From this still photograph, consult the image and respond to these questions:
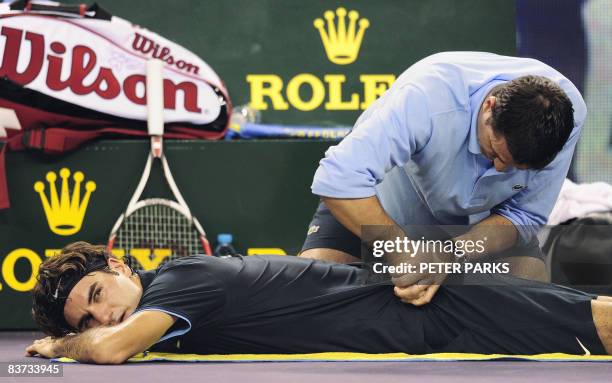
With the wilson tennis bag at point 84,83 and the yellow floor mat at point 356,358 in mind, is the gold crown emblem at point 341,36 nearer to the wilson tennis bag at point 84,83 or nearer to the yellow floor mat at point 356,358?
the wilson tennis bag at point 84,83

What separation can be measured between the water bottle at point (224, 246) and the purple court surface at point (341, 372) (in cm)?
138

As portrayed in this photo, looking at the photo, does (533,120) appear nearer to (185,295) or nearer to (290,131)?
(185,295)

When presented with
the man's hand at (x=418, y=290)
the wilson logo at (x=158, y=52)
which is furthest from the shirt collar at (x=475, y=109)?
the wilson logo at (x=158, y=52)

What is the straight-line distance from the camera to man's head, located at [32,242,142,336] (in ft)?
9.79

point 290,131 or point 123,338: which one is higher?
point 290,131

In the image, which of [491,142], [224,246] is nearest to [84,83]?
[224,246]

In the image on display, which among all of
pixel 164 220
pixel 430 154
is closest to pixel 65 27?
pixel 164 220

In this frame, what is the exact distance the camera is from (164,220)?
4301mm

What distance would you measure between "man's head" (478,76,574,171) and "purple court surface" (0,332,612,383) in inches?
23.0

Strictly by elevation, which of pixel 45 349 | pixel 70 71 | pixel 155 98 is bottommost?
pixel 45 349

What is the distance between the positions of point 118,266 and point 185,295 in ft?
1.18

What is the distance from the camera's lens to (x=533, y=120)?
2857 millimetres

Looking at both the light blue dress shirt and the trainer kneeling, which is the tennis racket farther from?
the light blue dress shirt

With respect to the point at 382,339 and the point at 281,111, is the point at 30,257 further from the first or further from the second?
the point at 382,339
